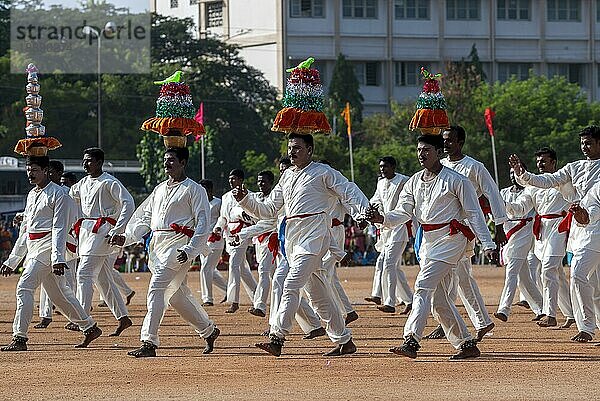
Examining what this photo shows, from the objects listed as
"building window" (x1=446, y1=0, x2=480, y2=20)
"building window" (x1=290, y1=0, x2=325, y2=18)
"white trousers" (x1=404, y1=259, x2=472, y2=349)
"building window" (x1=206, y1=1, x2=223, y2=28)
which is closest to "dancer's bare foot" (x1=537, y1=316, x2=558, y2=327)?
"white trousers" (x1=404, y1=259, x2=472, y2=349)

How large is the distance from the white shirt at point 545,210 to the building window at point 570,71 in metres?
60.3

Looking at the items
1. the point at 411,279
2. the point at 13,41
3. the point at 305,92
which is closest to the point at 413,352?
the point at 305,92

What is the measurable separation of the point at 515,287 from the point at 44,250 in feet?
20.1

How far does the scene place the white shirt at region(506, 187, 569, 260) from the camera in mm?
16422

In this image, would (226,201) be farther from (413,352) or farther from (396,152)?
(396,152)

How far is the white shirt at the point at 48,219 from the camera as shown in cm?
1390

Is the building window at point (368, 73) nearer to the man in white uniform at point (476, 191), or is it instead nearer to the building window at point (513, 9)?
the building window at point (513, 9)

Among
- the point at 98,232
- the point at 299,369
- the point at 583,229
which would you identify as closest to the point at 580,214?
the point at 583,229

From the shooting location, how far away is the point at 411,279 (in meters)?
29.6

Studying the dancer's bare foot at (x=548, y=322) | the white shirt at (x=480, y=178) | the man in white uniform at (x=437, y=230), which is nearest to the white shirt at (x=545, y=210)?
the dancer's bare foot at (x=548, y=322)

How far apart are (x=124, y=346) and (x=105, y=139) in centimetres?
4538

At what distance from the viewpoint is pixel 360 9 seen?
72.9 metres

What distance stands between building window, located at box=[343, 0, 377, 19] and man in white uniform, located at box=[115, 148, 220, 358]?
2356 inches

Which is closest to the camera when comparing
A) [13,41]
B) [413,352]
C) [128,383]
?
[128,383]
